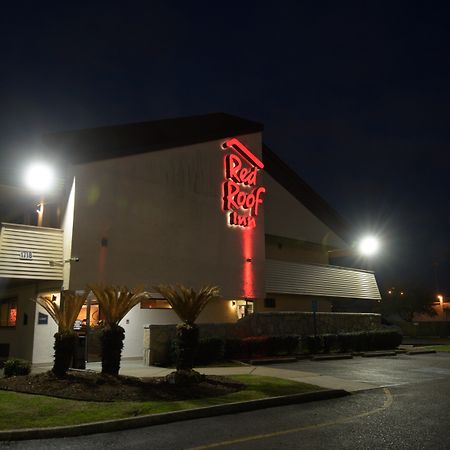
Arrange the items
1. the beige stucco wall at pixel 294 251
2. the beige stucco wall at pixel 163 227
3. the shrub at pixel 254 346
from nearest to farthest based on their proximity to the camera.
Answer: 1. the beige stucco wall at pixel 163 227
2. the shrub at pixel 254 346
3. the beige stucco wall at pixel 294 251

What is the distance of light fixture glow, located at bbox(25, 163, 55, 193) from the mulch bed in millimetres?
7770

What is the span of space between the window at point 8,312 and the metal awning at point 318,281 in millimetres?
12627

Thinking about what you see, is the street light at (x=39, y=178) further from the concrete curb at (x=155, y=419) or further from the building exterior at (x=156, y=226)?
the concrete curb at (x=155, y=419)

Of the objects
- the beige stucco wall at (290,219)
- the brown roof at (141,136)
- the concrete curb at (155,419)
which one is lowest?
the concrete curb at (155,419)

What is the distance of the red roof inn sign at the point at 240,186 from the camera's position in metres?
25.3

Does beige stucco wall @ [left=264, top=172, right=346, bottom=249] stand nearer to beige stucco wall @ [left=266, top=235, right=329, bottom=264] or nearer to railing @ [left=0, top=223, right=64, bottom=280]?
beige stucco wall @ [left=266, top=235, right=329, bottom=264]

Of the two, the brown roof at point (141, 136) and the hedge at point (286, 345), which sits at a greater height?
the brown roof at point (141, 136)

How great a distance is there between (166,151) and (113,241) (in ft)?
17.5

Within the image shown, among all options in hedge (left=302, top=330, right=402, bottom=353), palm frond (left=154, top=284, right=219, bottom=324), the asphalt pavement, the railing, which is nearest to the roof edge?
hedge (left=302, top=330, right=402, bottom=353)

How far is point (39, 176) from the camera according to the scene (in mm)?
18000

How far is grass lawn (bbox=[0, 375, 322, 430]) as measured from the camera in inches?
338

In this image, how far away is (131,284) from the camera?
20688mm

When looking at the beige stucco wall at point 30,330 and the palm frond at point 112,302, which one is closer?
the palm frond at point 112,302

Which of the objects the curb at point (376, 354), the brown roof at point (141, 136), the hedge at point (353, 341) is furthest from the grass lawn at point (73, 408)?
the curb at point (376, 354)
